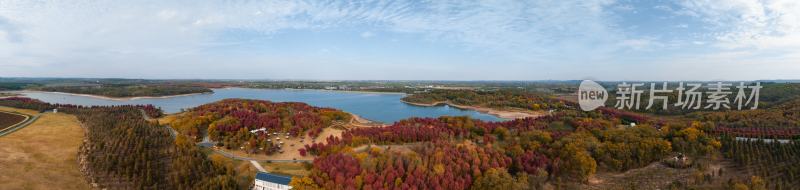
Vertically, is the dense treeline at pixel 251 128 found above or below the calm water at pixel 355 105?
above

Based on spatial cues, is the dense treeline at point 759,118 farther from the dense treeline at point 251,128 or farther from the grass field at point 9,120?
the grass field at point 9,120

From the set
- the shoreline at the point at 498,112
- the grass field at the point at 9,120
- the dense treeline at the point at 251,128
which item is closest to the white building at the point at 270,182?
the dense treeline at the point at 251,128

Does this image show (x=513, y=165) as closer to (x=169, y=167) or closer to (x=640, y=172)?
(x=640, y=172)

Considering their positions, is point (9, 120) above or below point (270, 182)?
above

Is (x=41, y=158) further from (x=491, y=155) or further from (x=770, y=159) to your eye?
(x=770, y=159)

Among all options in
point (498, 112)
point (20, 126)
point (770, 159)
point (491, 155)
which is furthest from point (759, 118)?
point (20, 126)
